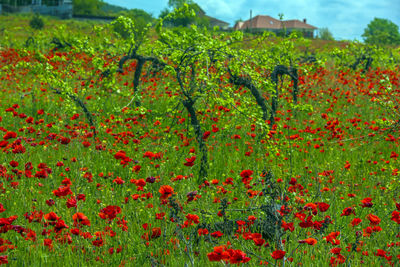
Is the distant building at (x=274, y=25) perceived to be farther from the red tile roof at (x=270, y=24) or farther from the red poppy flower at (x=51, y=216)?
the red poppy flower at (x=51, y=216)

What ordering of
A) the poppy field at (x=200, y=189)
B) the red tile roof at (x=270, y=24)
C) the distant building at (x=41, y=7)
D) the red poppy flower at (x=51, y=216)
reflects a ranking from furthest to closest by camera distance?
1. the red tile roof at (x=270, y=24)
2. the distant building at (x=41, y=7)
3. the poppy field at (x=200, y=189)
4. the red poppy flower at (x=51, y=216)

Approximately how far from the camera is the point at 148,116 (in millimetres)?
7711

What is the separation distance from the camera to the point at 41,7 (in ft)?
196

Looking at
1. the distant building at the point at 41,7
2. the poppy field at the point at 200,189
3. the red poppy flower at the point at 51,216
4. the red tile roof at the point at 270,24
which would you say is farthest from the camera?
the red tile roof at the point at 270,24

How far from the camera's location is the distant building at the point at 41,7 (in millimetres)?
57531

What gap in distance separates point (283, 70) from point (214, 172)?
11.8ft

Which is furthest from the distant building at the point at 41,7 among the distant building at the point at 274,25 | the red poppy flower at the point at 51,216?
the red poppy flower at the point at 51,216

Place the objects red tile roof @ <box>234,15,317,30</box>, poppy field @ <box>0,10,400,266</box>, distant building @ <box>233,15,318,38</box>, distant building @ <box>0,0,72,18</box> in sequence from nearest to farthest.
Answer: poppy field @ <box>0,10,400,266</box>
distant building @ <box>0,0,72,18</box>
distant building @ <box>233,15,318,38</box>
red tile roof @ <box>234,15,317,30</box>

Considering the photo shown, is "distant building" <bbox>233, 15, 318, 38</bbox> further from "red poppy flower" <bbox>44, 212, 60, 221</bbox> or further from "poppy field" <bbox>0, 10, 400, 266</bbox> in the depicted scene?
"red poppy flower" <bbox>44, 212, 60, 221</bbox>

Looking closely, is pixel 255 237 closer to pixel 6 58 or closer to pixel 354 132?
pixel 354 132

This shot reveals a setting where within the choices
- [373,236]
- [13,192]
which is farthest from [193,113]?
[373,236]

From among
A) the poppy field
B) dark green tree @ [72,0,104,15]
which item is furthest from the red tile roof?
the poppy field

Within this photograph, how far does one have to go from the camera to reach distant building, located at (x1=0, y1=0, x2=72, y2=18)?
189 ft

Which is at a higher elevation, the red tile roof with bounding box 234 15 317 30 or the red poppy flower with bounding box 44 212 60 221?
the red tile roof with bounding box 234 15 317 30
